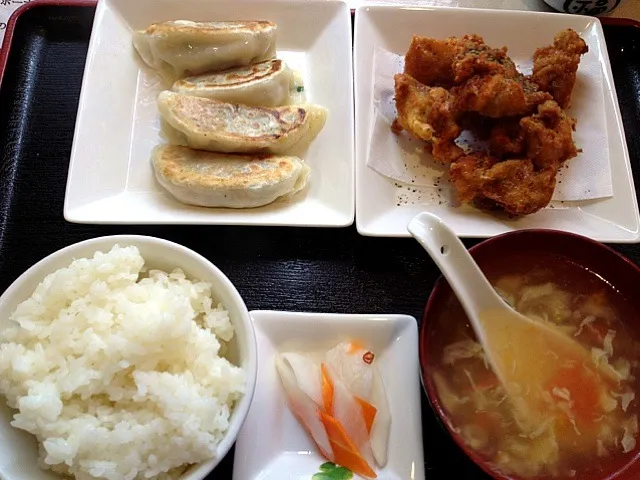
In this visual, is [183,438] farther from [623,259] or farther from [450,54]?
[450,54]

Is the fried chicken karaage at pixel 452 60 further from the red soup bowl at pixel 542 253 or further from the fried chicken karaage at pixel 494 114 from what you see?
the red soup bowl at pixel 542 253

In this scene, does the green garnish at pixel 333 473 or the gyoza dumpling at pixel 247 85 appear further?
the gyoza dumpling at pixel 247 85

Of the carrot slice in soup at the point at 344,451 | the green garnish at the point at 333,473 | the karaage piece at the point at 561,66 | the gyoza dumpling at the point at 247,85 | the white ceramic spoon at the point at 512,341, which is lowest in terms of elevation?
the green garnish at the point at 333,473

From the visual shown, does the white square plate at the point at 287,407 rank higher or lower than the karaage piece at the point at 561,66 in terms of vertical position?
lower

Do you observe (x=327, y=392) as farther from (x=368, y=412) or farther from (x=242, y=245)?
(x=242, y=245)

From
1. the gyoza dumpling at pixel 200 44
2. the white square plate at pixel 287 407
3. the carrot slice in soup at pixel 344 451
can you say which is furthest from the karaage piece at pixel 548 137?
the carrot slice in soup at pixel 344 451

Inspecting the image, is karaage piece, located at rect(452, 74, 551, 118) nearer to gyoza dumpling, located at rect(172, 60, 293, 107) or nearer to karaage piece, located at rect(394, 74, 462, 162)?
karaage piece, located at rect(394, 74, 462, 162)
